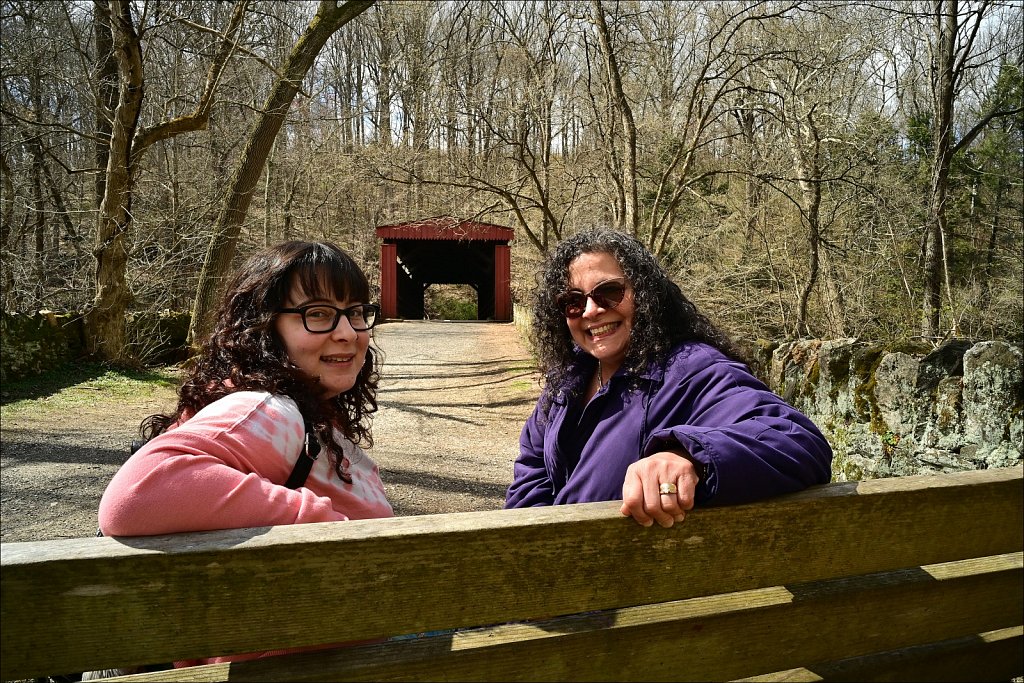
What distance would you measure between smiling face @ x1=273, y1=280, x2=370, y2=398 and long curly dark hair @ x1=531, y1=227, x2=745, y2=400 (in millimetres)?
785

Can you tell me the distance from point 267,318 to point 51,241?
18644 millimetres

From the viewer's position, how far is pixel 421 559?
44.2 inches

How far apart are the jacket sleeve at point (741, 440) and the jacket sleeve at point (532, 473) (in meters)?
0.60

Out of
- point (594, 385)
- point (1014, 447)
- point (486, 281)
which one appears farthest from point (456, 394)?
point (486, 281)

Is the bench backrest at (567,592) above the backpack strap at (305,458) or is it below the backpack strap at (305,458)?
below

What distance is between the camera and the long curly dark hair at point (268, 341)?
153 cm

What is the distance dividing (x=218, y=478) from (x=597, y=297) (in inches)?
52.2

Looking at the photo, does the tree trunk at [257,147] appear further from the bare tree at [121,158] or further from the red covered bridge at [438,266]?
the red covered bridge at [438,266]

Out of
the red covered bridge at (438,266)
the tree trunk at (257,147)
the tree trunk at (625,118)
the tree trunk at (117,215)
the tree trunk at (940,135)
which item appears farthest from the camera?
the red covered bridge at (438,266)

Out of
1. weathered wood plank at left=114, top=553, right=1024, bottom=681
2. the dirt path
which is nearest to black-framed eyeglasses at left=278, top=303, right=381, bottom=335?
weathered wood plank at left=114, top=553, right=1024, bottom=681

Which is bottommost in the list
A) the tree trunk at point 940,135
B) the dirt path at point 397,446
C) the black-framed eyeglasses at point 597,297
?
the dirt path at point 397,446

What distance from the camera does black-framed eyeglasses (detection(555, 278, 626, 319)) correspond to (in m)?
2.19

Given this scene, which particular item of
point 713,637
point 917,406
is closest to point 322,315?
point 713,637

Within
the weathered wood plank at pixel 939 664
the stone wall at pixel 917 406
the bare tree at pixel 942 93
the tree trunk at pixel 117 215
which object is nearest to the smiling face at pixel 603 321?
the weathered wood plank at pixel 939 664
